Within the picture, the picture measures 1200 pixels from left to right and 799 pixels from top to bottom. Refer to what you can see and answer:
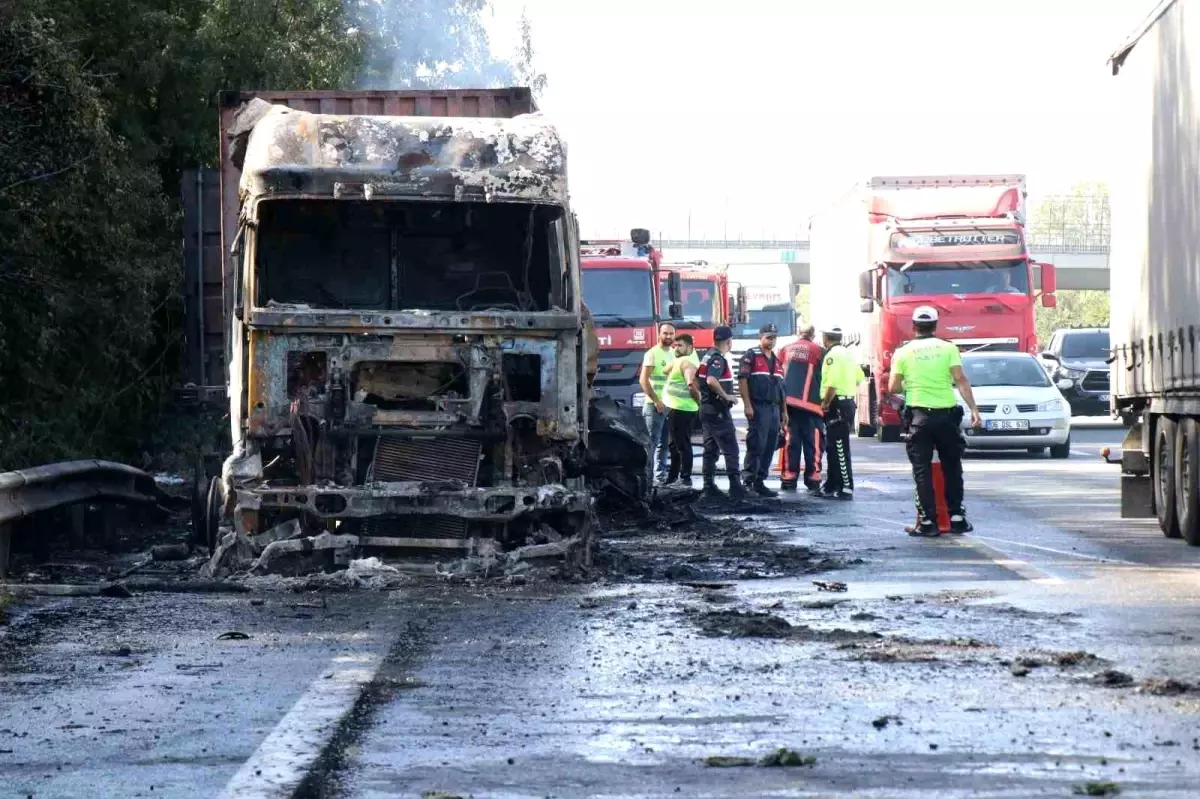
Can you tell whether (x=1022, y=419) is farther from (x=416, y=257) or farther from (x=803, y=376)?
(x=416, y=257)

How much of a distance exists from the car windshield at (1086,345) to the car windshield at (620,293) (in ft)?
42.1

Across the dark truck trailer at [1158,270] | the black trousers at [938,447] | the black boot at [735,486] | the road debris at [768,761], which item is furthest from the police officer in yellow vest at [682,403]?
the road debris at [768,761]

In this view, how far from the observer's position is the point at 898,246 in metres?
31.0

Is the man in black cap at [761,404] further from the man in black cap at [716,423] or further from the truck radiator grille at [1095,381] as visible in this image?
the truck radiator grille at [1095,381]

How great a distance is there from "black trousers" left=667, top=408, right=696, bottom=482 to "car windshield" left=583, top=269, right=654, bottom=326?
6.56 m

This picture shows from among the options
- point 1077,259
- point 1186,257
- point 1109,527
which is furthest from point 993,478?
point 1077,259

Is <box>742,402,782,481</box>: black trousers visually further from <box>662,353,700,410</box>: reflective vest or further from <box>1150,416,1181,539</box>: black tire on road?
<box>1150,416,1181,539</box>: black tire on road

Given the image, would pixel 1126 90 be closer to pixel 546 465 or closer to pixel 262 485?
pixel 546 465

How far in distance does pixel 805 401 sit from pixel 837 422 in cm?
104

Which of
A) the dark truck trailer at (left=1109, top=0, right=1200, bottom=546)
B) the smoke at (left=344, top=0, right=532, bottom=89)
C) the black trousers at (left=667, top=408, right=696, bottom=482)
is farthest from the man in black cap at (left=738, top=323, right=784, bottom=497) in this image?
A: the smoke at (left=344, top=0, right=532, bottom=89)

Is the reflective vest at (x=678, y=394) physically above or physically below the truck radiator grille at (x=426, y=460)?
above

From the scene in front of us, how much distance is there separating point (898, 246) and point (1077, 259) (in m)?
58.2

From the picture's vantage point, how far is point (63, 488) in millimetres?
13859

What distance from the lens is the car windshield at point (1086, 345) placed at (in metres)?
37.5
